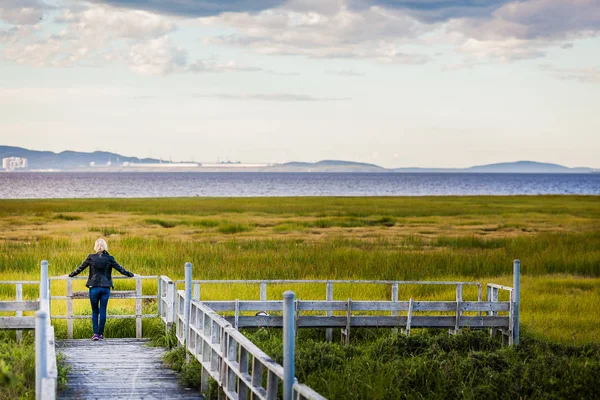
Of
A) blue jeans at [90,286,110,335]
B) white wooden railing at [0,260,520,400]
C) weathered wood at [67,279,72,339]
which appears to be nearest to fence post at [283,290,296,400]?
white wooden railing at [0,260,520,400]

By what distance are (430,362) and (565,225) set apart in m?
48.5

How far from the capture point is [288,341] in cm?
800

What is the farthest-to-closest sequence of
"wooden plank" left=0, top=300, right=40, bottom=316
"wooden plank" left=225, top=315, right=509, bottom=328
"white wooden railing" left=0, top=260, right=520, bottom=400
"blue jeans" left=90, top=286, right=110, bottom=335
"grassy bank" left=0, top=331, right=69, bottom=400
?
"wooden plank" left=225, top=315, right=509, bottom=328 → "blue jeans" left=90, top=286, right=110, bottom=335 → "wooden plank" left=0, top=300, right=40, bottom=316 → "grassy bank" left=0, top=331, right=69, bottom=400 → "white wooden railing" left=0, top=260, right=520, bottom=400

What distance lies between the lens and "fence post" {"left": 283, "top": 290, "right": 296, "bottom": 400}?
7.71 metres

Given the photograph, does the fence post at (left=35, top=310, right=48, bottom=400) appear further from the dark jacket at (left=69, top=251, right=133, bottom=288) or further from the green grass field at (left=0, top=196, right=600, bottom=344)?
the green grass field at (left=0, top=196, right=600, bottom=344)

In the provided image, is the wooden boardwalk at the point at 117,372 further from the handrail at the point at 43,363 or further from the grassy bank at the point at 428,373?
the handrail at the point at 43,363

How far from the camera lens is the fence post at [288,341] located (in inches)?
304

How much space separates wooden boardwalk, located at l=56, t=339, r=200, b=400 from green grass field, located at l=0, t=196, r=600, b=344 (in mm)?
3404

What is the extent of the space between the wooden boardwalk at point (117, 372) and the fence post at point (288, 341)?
14.9ft

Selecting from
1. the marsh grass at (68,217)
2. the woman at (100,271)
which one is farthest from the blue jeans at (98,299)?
the marsh grass at (68,217)

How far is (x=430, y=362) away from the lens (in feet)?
46.6

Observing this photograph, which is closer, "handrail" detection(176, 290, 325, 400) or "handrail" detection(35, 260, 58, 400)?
"handrail" detection(35, 260, 58, 400)

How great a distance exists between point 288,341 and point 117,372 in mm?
6527

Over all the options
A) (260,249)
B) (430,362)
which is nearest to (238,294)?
(430,362)
